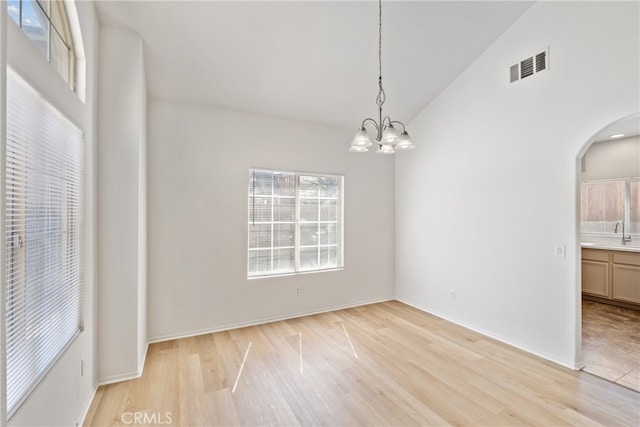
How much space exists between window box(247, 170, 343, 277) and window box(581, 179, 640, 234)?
4.51m

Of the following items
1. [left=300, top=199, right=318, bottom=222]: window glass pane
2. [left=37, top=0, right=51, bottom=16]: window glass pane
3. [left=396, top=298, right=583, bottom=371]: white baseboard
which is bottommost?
[left=396, top=298, right=583, bottom=371]: white baseboard

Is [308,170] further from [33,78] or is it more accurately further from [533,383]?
[533,383]

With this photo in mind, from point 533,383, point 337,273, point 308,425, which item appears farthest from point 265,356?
point 533,383

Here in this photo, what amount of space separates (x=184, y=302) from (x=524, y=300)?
4.04 m

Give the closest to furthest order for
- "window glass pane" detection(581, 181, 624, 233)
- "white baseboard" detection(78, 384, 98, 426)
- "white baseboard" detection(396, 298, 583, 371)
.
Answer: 1. "white baseboard" detection(78, 384, 98, 426)
2. "white baseboard" detection(396, 298, 583, 371)
3. "window glass pane" detection(581, 181, 624, 233)

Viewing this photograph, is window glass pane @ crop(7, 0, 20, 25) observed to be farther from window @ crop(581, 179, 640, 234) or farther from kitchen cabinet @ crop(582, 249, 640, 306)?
window @ crop(581, 179, 640, 234)

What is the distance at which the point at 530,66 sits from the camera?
318cm

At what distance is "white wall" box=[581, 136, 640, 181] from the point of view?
4.48m

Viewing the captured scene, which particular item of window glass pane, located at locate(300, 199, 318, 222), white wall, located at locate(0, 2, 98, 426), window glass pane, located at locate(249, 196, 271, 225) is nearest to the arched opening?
window glass pane, located at locate(300, 199, 318, 222)

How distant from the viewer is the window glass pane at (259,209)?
399cm

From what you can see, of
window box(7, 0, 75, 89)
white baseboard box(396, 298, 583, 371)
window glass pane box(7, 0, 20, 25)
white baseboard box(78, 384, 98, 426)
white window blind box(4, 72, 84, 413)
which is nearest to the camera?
white window blind box(4, 72, 84, 413)

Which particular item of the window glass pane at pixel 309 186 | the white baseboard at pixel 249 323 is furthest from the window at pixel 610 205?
the window glass pane at pixel 309 186

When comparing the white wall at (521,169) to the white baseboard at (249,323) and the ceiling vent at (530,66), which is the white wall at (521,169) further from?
the white baseboard at (249,323)

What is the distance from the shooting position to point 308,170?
432 centimetres
